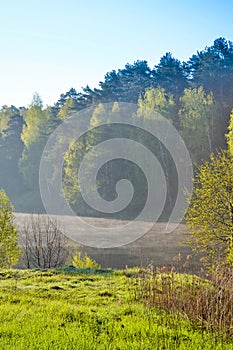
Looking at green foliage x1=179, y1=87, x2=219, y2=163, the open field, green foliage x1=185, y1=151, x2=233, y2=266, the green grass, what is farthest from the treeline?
the green grass

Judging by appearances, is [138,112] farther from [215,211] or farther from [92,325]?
[92,325]

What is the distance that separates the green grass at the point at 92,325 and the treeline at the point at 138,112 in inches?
1360

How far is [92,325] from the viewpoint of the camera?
6.11 meters

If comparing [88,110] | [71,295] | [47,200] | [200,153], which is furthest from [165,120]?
[71,295]

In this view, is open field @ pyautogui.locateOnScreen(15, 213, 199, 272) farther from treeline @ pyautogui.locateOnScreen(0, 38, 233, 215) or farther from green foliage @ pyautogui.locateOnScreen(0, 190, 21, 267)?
treeline @ pyautogui.locateOnScreen(0, 38, 233, 215)

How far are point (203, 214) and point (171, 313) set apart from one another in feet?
33.0

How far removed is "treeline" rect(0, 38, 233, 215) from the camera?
141ft

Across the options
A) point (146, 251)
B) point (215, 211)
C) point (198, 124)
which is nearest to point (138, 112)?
point (198, 124)

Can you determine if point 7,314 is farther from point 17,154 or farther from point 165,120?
point 17,154

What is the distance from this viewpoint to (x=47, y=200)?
58812 mm

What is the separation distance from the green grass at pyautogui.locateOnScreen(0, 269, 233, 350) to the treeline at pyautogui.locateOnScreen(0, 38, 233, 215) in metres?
34.5

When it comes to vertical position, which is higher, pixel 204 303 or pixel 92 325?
pixel 204 303

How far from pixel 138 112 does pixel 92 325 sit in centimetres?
4083

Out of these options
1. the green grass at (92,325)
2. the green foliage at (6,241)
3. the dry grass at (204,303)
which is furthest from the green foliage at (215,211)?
the dry grass at (204,303)
